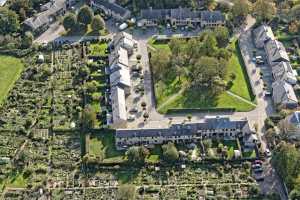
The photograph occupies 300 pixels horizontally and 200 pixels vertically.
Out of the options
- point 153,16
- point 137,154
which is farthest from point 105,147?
point 153,16

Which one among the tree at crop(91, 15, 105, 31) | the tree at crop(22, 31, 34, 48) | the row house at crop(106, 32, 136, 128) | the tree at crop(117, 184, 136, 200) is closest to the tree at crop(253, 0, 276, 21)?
the row house at crop(106, 32, 136, 128)

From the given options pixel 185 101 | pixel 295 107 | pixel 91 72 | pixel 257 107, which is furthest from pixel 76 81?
pixel 295 107

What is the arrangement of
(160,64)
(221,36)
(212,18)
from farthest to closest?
(212,18) → (221,36) → (160,64)

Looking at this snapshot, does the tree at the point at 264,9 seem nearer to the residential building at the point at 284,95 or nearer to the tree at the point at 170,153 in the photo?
the residential building at the point at 284,95

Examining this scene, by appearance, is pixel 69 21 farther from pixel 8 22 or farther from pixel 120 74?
pixel 120 74

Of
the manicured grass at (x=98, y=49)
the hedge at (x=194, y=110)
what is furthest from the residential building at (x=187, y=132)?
the manicured grass at (x=98, y=49)
